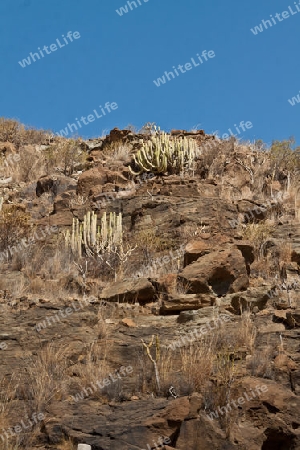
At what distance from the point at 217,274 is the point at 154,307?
0.93 metres

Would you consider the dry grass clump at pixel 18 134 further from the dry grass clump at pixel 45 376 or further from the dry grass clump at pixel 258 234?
the dry grass clump at pixel 45 376

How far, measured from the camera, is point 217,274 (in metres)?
8.30

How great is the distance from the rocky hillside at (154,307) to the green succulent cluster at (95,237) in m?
0.03

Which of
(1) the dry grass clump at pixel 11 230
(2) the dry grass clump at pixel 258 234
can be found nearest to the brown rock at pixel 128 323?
(2) the dry grass clump at pixel 258 234

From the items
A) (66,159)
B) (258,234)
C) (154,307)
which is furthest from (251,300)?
(66,159)

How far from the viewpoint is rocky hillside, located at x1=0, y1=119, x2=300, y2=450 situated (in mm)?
5488

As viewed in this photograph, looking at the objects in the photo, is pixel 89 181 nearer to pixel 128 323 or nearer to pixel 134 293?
pixel 134 293

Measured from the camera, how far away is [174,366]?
6.39 metres

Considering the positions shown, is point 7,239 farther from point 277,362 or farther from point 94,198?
point 277,362

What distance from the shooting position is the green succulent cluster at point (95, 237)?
1049cm

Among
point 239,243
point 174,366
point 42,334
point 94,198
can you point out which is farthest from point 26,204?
point 174,366

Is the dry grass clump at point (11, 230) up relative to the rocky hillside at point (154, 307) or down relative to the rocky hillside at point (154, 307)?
up

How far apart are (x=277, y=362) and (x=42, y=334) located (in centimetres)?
262

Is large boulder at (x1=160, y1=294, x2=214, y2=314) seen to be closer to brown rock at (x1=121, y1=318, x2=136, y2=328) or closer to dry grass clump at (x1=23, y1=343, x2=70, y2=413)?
brown rock at (x1=121, y1=318, x2=136, y2=328)
